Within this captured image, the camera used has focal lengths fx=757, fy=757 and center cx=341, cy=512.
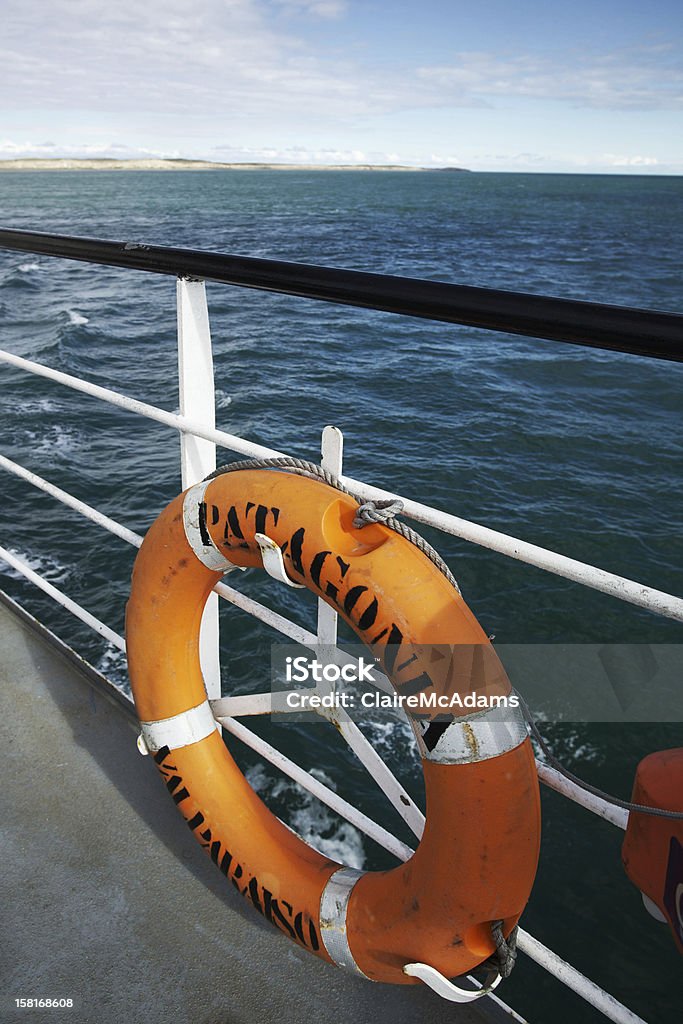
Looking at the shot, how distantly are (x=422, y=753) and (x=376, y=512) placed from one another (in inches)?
13.4

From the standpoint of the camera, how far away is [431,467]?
8234 millimetres

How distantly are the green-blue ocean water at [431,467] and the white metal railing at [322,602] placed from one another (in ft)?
6.69

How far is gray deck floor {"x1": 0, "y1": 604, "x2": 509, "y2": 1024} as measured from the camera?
1258 millimetres

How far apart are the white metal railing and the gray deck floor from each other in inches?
9.0

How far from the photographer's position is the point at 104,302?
16.8 meters

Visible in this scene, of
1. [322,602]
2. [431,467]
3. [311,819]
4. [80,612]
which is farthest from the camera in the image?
[431,467]

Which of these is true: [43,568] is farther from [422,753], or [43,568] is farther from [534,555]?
[534,555]

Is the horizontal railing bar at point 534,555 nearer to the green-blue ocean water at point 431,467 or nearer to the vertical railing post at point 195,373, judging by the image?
the vertical railing post at point 195,373

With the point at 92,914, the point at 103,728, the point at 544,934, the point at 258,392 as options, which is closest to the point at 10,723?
the point at 103,728

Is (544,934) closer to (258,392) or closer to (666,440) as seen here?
(666,440)

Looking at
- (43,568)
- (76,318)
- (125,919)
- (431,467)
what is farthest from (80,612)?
(76,318)

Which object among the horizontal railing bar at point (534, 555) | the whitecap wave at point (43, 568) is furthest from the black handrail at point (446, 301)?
the whitecap wave at point (43, 568)

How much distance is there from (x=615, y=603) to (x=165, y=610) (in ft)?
17.4

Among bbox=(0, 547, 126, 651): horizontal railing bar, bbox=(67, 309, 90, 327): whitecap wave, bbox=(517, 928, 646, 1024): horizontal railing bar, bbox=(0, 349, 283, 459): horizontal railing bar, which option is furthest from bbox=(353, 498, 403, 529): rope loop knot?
bbox=(67, 309, 90, 327): whitecap wave
